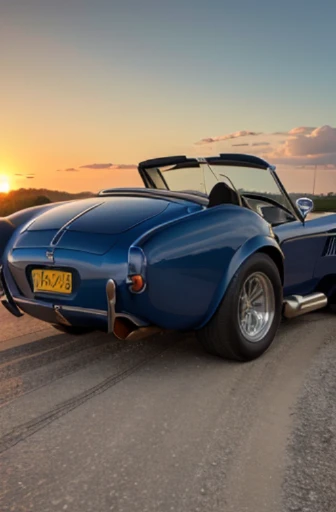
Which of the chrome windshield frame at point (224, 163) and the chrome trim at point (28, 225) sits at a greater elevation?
the chrome windshield frame at point (224, 163)

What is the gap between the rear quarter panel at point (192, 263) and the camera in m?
3.37

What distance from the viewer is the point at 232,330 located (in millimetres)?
3787

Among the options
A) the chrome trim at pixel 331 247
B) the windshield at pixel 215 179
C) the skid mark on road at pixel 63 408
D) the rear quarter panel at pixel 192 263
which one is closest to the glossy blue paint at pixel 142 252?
the rear quarter panel at pixel 192 263

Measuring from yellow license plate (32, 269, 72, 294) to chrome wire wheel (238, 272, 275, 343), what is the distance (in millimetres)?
1252

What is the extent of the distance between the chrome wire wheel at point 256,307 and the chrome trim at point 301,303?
11.6 inches

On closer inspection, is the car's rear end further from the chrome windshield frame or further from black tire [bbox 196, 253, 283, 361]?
the chrome windshield frame

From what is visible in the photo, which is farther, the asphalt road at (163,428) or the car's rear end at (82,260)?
the car's rear end at (82,260)

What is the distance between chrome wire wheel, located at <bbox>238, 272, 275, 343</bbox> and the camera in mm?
4047

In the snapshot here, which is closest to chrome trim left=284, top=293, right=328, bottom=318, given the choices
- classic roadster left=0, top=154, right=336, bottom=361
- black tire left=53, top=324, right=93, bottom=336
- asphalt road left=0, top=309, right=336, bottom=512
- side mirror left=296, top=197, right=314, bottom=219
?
classic roadster left=0, top=154, right=336, bottom=361

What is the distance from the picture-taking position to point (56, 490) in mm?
2266

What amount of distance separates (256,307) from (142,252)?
1275 millimetres

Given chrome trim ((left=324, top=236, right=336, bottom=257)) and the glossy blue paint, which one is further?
chrome trim ((left=324, top=236, right=336, bottom=257))

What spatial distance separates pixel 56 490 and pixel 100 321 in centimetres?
129

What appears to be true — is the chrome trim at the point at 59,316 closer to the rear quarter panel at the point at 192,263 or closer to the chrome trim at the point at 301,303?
the rear quarter panel at the point at 192,263
